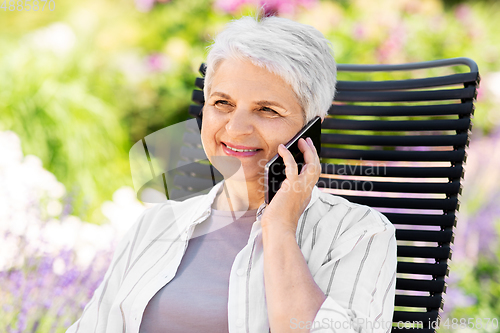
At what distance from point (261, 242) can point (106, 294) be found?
27.6 inches

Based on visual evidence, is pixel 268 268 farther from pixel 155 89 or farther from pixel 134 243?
pixel 155 89

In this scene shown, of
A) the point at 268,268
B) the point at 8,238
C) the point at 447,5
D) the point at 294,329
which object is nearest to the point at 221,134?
the point at 268,268

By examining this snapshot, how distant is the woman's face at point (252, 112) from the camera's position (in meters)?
1.61

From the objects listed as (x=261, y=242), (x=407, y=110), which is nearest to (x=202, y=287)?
(x=261, y=242)

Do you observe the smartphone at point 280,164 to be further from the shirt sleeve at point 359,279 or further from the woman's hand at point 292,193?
the shirt sleeve at point 359,279

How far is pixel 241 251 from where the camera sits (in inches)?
64.2

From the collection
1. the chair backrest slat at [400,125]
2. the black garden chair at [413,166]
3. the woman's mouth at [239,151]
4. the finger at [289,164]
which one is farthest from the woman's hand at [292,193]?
the chair backrest slat at [400,125]

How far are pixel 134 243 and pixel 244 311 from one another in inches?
26.2

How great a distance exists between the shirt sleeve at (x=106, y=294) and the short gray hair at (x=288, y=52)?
0.86 meters

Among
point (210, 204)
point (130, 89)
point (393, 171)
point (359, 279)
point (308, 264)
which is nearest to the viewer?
point (359, 279)

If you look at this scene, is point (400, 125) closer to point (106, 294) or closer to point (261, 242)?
point (261, 242)

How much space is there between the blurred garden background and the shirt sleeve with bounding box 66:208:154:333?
74 cm

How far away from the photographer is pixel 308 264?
1523 mm

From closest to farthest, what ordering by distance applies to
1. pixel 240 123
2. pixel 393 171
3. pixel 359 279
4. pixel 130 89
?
pixel 359 279, pixel 240 123, pixel 393 171, pixel 130 89
